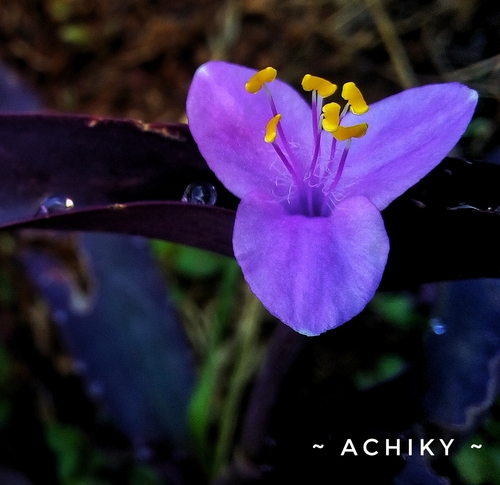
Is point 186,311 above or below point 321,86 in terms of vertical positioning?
below

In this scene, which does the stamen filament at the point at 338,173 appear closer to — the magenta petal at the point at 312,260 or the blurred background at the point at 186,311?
the magenta petal at the point at 312,260

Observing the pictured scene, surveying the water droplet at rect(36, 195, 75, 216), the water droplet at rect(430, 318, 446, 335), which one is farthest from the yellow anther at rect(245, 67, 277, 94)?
the water droplet at rect(430, 318, 446, 335)

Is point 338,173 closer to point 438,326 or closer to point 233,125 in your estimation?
point 233,125

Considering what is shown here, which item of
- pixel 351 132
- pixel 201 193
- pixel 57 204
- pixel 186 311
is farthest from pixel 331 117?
pixel 186 311

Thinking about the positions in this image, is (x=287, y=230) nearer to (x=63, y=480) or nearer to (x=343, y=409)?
(x=343, y=409)

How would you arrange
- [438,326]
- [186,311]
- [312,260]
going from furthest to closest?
[186,311], [438,326], [312,260]

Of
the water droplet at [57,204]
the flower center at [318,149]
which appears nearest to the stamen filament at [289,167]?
the flower center at [318,149]
